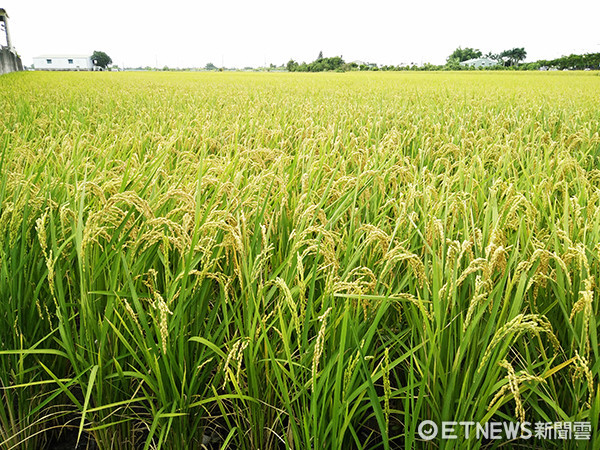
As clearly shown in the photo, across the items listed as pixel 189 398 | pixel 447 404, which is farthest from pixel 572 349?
pixel 189 398

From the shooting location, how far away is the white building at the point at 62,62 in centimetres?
9069

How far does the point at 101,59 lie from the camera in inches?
4094

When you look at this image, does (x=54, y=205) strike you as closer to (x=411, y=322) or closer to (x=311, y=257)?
(x=311, y=257)

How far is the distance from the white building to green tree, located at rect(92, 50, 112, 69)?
971 centimetres

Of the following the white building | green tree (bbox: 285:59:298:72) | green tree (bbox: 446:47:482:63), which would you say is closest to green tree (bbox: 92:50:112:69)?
the white building

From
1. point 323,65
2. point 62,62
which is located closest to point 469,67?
point 323,65

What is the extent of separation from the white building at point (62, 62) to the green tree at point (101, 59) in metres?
9.71

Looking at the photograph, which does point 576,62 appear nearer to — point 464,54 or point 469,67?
point 469,67

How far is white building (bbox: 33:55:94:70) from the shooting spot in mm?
90688

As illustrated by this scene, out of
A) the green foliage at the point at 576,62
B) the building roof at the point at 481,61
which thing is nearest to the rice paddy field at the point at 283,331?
the green foliage at the point at 576,62

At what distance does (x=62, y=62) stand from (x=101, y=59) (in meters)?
13.6

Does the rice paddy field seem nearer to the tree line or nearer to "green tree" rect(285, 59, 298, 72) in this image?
the tree line

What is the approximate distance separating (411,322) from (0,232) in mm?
1404

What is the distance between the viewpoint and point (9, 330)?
1460 millimetres
